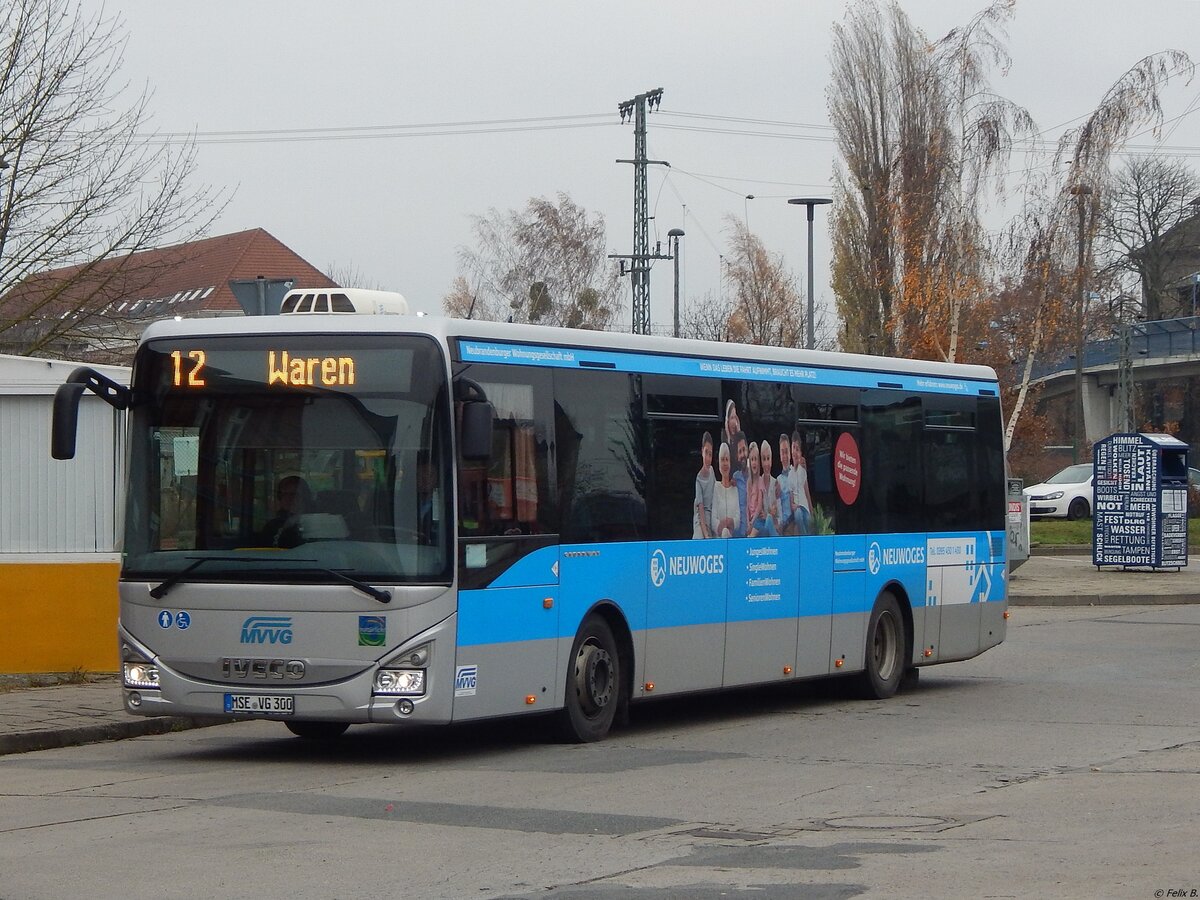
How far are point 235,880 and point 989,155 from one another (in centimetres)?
3922

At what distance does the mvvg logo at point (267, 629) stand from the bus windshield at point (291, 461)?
25 centimetres

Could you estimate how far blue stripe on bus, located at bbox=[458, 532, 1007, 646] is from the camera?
1200cm

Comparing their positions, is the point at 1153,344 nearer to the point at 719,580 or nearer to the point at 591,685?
the point at 719,580

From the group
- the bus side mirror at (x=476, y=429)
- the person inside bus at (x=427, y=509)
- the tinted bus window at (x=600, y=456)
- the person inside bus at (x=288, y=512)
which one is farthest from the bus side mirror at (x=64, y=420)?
the tinted bus window at (x=600, y=456)

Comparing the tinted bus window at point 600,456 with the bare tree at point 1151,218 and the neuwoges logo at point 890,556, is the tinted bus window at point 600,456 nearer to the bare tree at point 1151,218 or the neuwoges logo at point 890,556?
the neuwoges logo at point 890,556

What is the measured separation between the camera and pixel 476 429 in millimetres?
11305

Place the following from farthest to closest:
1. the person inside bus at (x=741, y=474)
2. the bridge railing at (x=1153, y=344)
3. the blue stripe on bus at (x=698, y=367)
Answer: the bridge railing at (x=1153, y=344) → the person inside bus at (x=741, y=474) → the blue stripe on bus at (x=698, y=367)

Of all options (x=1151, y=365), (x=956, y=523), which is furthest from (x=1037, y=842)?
(x=1151, y=365)

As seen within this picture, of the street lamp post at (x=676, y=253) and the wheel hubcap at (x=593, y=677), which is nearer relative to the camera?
the wheel hubcap at (x=593, y=677)

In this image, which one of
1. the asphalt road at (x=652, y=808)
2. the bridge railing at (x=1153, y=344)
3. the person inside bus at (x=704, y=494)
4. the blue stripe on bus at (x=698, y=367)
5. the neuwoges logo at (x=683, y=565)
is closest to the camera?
the asphalt road at (x=652, y=808)

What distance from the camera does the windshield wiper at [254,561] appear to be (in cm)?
1124

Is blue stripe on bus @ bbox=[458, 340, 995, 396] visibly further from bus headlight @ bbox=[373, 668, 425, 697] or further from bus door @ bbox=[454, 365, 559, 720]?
bus headlight @ bbox=[373, 668, 425, 697]

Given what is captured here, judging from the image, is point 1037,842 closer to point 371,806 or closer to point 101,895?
point 371,806

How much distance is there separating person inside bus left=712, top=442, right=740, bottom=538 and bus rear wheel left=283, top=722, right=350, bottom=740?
3.19 metres
